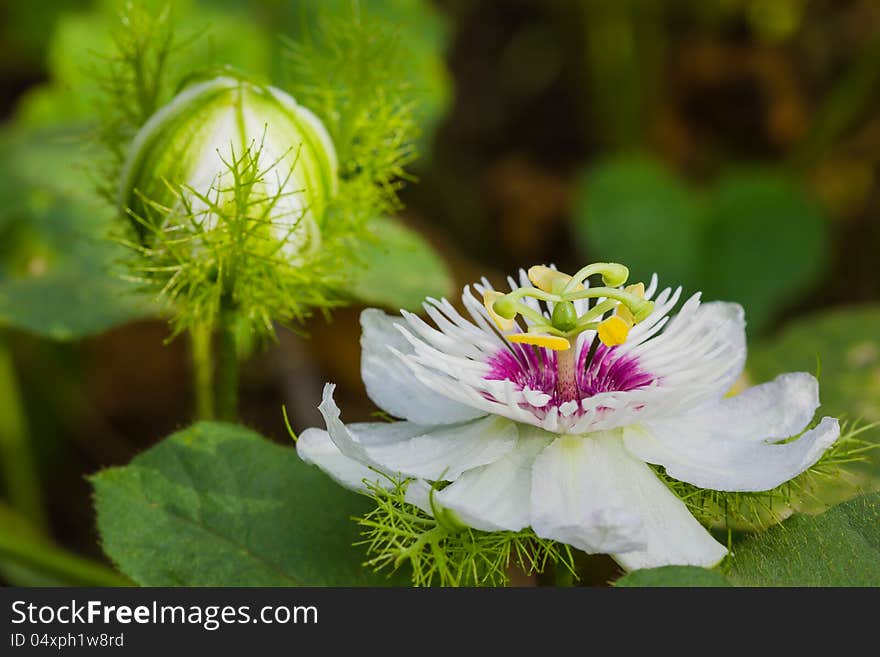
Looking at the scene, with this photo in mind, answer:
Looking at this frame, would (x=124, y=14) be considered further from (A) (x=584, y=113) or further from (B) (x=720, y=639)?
(A) (x=584, y=113)

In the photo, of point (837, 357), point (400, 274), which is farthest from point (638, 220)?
point (400, 274)

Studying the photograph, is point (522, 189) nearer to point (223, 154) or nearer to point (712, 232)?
point (712, 232)

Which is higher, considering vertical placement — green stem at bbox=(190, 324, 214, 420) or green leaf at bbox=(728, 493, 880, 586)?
green stem at bbox=(190, 324, 214, 420)

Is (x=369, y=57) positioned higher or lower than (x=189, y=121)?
higher

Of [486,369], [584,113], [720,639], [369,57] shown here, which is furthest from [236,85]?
[584,113]

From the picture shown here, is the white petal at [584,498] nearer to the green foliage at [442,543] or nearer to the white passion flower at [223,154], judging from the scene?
the green foliage at [442,543]

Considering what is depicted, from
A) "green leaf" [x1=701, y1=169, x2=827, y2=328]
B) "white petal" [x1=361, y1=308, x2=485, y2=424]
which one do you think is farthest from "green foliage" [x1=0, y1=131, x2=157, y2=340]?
"green leaf" [x1=701, y1=169, x2=827, y2=328]

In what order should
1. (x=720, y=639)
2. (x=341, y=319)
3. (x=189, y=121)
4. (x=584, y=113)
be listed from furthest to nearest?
1. (x=584, y=113)
2. (x=341, y=319)
3. (x=189, y=121)
4. (x=720, y=639)

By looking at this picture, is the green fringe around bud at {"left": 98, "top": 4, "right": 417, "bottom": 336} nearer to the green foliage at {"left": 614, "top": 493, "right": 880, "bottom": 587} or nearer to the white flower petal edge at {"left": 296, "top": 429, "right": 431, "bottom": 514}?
the white flower petal edge at {"left": 296, "top": 429, "right": 431, "bottom": 514}
